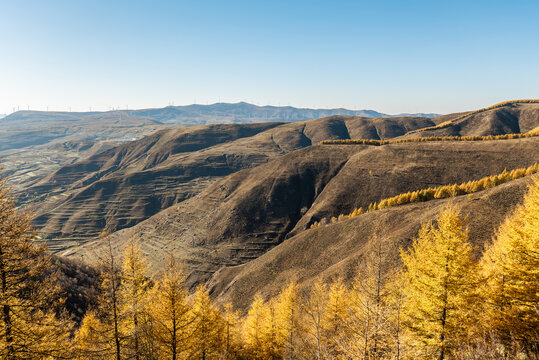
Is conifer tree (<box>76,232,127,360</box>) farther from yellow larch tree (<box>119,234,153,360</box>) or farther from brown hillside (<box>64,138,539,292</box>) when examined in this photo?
brown hillside (<box>64,138,539,292</box>)

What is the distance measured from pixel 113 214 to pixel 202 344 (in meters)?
153

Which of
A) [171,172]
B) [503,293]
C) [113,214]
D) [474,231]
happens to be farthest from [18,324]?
[171,172]

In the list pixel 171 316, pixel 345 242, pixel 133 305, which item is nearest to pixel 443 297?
pixel 171 316

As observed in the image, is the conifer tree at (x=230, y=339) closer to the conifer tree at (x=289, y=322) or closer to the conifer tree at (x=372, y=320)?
the conifer tree at (x=289, y=322)

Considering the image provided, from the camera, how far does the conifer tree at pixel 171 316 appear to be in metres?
18.4

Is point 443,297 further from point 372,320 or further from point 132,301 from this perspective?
point 132,301

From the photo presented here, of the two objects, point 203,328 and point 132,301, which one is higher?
point 132,301

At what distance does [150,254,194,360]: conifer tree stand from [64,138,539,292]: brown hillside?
44.1 m

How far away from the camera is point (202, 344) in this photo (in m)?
22.6

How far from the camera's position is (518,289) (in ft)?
52.9

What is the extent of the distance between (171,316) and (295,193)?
281ft

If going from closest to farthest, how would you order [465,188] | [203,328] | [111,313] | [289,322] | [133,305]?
[111,313] < [133,305] < [203,328] < [289,322] < [465,188]

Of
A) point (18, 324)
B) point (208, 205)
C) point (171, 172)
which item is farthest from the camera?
point (171, 172)

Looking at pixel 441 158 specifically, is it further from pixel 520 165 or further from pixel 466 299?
pixel 466 299
